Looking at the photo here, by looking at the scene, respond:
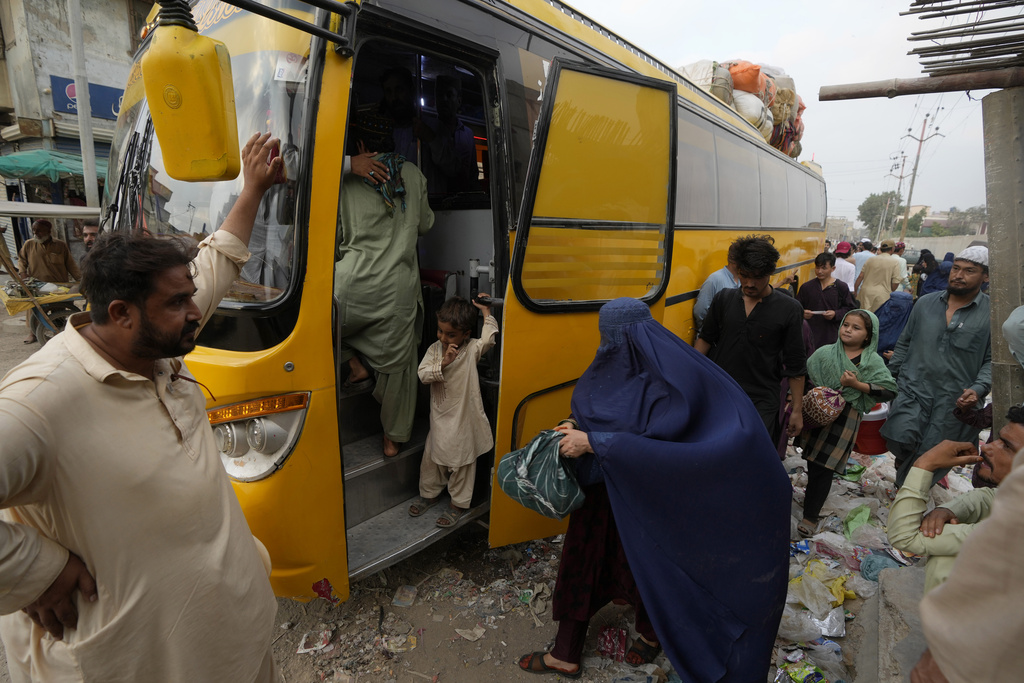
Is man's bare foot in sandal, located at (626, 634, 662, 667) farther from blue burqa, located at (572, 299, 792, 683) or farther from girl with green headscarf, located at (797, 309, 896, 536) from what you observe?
girl with green headscarf, located at (797, 309, 896, 536)

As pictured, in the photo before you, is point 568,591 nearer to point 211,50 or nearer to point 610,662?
point 610,662

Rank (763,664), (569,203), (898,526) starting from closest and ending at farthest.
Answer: (898,526)
(763,664)
(569,203)

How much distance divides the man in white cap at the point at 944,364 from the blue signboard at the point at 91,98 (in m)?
16.2

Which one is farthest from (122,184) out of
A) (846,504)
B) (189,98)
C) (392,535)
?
(846,504)

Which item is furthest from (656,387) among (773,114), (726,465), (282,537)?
(773,114)

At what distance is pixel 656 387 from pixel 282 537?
171cm

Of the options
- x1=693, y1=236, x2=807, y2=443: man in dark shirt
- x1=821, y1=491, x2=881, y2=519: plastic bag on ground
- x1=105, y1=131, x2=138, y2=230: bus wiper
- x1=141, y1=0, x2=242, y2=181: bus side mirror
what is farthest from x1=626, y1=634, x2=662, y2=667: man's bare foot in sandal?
x1=105, y1=131, x2=138, y2=230: bus wiper

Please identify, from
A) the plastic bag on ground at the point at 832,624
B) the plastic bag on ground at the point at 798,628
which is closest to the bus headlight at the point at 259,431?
the plastic bag on ground at the point at 798,628

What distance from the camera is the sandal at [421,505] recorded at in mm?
2912

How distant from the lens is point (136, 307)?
1.27 metres

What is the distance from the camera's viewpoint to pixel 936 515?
5.95 ft

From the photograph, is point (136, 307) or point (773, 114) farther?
point (773, 114)

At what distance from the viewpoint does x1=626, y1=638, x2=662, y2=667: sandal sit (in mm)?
2539

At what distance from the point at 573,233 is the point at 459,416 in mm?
1204
